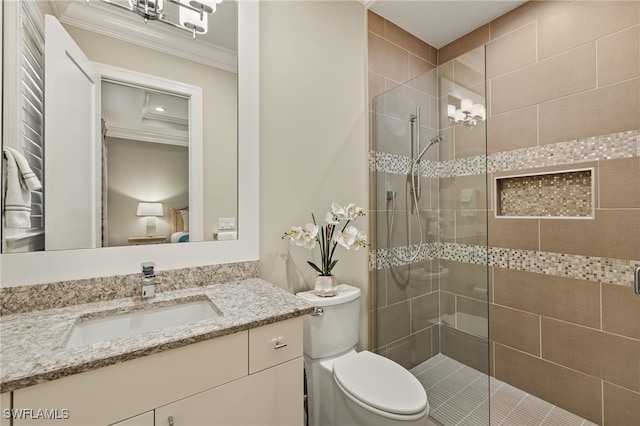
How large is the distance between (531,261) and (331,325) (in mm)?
1396

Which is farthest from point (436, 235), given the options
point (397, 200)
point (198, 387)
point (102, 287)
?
point (102, 287)

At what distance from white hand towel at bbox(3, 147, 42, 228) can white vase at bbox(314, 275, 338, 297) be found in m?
1.23

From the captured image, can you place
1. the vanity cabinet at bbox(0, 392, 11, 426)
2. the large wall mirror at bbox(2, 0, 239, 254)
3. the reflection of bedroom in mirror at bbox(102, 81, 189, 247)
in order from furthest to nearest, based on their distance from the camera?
the reflection of bedroom in mirror at bbox(102, 81, 189, 247) → the large wall mirror at bbox(2, 0, 239, 254) → the vanity cabinet at bbox(0, 392, 11, 426)

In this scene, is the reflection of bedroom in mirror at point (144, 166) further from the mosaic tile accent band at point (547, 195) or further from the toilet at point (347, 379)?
the mosaic tile accent band at point (547, 195)

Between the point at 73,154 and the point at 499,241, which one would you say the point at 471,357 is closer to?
the point at 499,241

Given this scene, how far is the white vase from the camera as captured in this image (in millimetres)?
1547

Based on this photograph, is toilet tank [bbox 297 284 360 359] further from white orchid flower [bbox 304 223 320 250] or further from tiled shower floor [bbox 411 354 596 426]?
tiled shower floor [bbox 411 354 596 426]

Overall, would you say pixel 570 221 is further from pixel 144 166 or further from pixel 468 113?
pixel 144 166

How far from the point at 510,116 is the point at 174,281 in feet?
7.53

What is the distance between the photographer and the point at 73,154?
45.3 inches

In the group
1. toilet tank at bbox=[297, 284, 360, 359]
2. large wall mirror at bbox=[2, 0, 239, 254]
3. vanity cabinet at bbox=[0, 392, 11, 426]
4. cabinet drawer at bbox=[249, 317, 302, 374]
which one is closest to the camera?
vanity cabinet at bbox=[0, 392, 11, 426]

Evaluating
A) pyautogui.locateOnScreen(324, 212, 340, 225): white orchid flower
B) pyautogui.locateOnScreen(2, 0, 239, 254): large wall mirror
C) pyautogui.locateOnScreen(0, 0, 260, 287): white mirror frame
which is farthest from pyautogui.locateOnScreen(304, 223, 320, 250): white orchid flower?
pyautogui.locateOnScreen(2, 0, 239, 254): large wall mirror

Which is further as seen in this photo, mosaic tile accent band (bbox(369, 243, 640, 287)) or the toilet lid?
mosaic tile accent band (bbox(369, 243, 640, 287))

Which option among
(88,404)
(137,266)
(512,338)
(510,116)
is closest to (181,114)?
(137,266)
